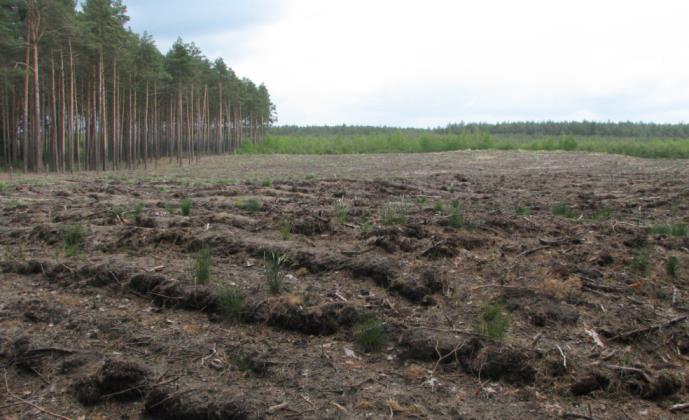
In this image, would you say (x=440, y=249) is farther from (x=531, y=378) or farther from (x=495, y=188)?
(x=495, y=188)

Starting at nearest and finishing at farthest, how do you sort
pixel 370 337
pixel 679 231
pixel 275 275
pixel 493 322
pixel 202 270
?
pixel 370 337
pixel 493 322
pixel 275 275
pixel 202 270
pixel 679 231

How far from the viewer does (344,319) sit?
4523 millimetres

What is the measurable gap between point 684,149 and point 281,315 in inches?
1722

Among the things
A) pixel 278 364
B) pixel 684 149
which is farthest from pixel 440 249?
pixel 684 149

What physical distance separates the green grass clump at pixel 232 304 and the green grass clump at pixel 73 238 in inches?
101

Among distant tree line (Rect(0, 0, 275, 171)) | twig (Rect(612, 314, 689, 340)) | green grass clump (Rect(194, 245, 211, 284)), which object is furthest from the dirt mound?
distant tree line (Rect(0, 0, 275, 171))

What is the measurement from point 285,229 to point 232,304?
2.32 meters

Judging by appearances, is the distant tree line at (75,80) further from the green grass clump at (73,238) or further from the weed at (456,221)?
the weed at (456,221)

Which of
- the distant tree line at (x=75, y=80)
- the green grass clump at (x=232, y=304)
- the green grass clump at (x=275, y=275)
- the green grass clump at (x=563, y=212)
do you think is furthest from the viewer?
the distant tree line at (x=75, y=80)

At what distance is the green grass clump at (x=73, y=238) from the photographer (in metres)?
6.37

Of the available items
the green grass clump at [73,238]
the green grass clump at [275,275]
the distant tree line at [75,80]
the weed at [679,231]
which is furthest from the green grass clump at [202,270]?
the distant tree line at [75,80]

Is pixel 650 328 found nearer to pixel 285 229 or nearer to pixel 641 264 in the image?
pixel 641 264

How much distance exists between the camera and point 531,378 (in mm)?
3785

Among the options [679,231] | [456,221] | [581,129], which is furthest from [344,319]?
[581,129]
